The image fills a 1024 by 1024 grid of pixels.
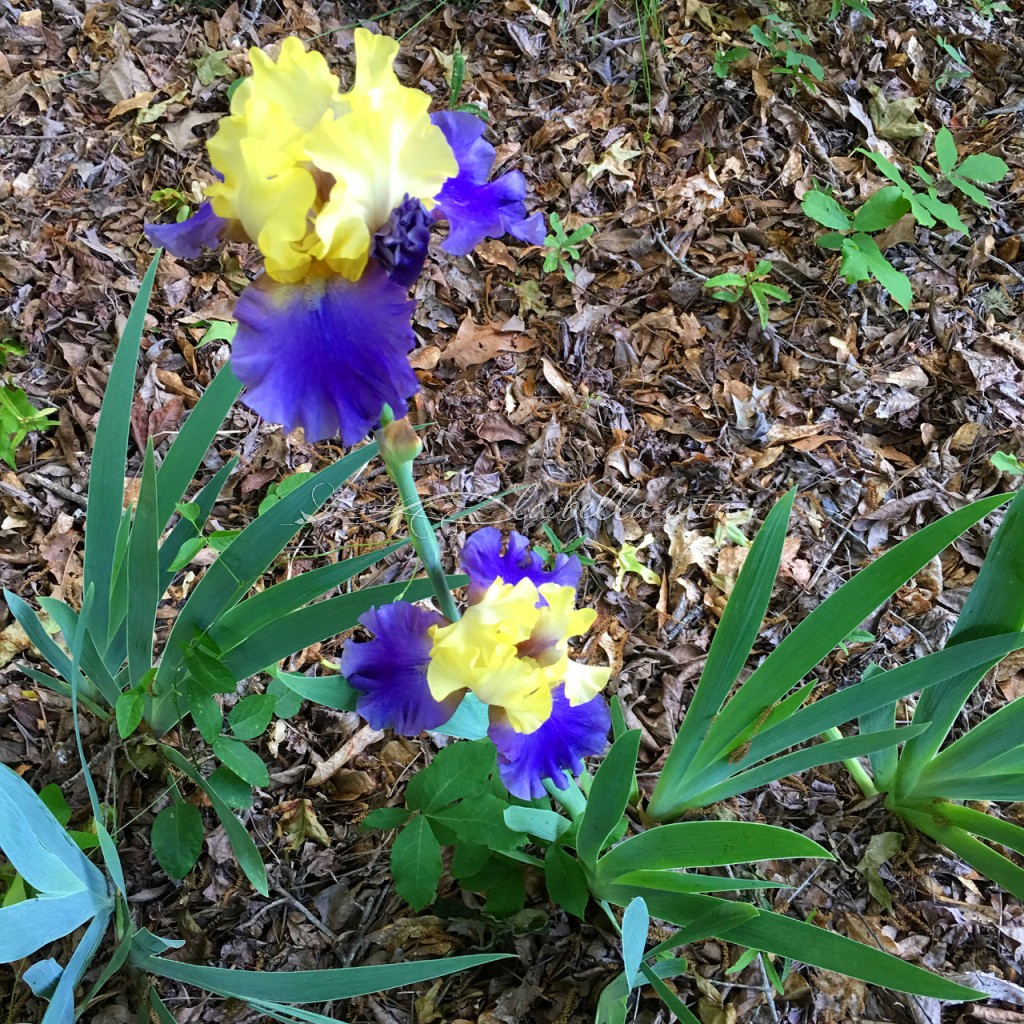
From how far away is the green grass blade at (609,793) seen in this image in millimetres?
1076

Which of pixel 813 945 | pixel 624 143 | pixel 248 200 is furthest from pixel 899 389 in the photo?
pixel 248 200

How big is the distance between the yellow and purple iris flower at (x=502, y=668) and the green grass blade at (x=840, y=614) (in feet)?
0.87

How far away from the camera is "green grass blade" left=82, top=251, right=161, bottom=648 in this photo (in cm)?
129

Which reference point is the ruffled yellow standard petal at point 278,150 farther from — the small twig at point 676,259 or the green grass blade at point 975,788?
the small twig at point 676,259

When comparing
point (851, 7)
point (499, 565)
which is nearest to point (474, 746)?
point (499, 565)

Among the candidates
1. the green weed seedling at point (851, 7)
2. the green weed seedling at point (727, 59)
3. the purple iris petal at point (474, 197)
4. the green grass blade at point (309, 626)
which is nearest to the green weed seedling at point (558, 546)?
the green grass blade at point (309, 626)

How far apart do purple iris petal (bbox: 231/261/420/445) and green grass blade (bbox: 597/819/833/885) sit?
75 cm

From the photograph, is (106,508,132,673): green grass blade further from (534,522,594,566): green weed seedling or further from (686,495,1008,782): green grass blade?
(686,495,1008,782): green grass blade

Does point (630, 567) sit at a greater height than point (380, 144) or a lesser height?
lesser

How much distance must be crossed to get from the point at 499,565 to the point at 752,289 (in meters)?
1.54

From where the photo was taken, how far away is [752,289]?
228 centimetres

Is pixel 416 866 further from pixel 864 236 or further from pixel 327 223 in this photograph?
pixel 864 236

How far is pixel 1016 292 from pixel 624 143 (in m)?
1.29

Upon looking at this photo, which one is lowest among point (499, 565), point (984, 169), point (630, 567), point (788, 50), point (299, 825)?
point (299, 825)
